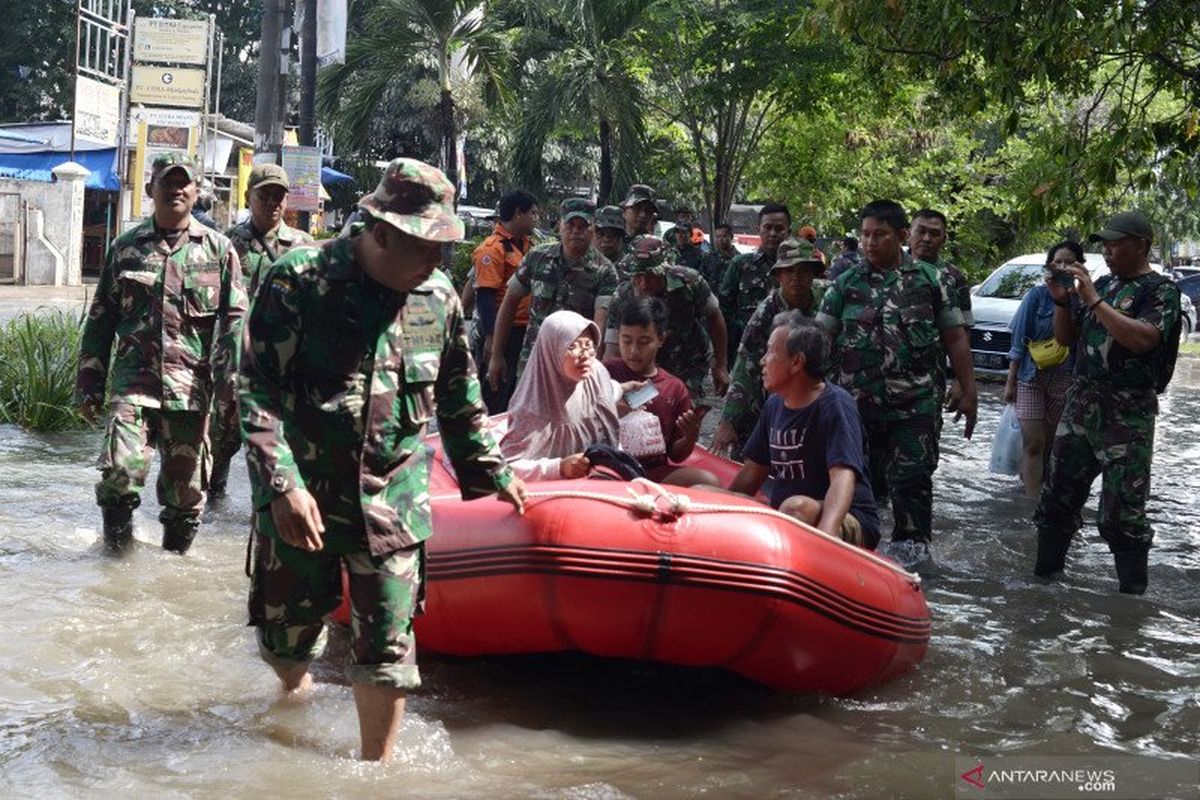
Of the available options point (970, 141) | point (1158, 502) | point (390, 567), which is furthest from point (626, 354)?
point (970, 141)

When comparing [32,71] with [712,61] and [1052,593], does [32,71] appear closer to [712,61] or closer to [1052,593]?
[712,61]

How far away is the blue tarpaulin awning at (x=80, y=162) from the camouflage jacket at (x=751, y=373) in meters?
26.8

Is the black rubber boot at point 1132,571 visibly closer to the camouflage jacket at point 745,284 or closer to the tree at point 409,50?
the camouflage jacket at point 745,284

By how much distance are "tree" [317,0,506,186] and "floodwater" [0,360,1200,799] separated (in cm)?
1803

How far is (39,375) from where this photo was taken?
11.4 metres

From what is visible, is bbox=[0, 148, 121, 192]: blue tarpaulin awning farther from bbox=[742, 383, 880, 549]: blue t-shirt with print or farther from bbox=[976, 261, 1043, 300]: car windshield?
bbox=[742, 383, 880, 549]: blue t-shirt with print

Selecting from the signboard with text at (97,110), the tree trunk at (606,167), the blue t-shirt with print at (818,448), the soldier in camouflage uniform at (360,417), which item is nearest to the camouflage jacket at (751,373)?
the blue t-shirt with print at (818,448)

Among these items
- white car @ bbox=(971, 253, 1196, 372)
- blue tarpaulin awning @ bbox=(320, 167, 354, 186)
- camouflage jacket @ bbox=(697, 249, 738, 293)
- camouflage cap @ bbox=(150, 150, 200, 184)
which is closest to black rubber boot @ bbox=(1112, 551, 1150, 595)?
camouflage cap @ bbox=(150, 150, 200, 184)

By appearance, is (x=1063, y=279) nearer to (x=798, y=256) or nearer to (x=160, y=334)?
(x=798, y=256)

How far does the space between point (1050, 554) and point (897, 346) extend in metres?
1.37

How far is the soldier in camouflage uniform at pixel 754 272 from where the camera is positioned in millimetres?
10320

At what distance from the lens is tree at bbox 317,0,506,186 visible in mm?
24797

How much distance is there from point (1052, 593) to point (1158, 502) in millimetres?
3686

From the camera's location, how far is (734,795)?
4625 millimetres
